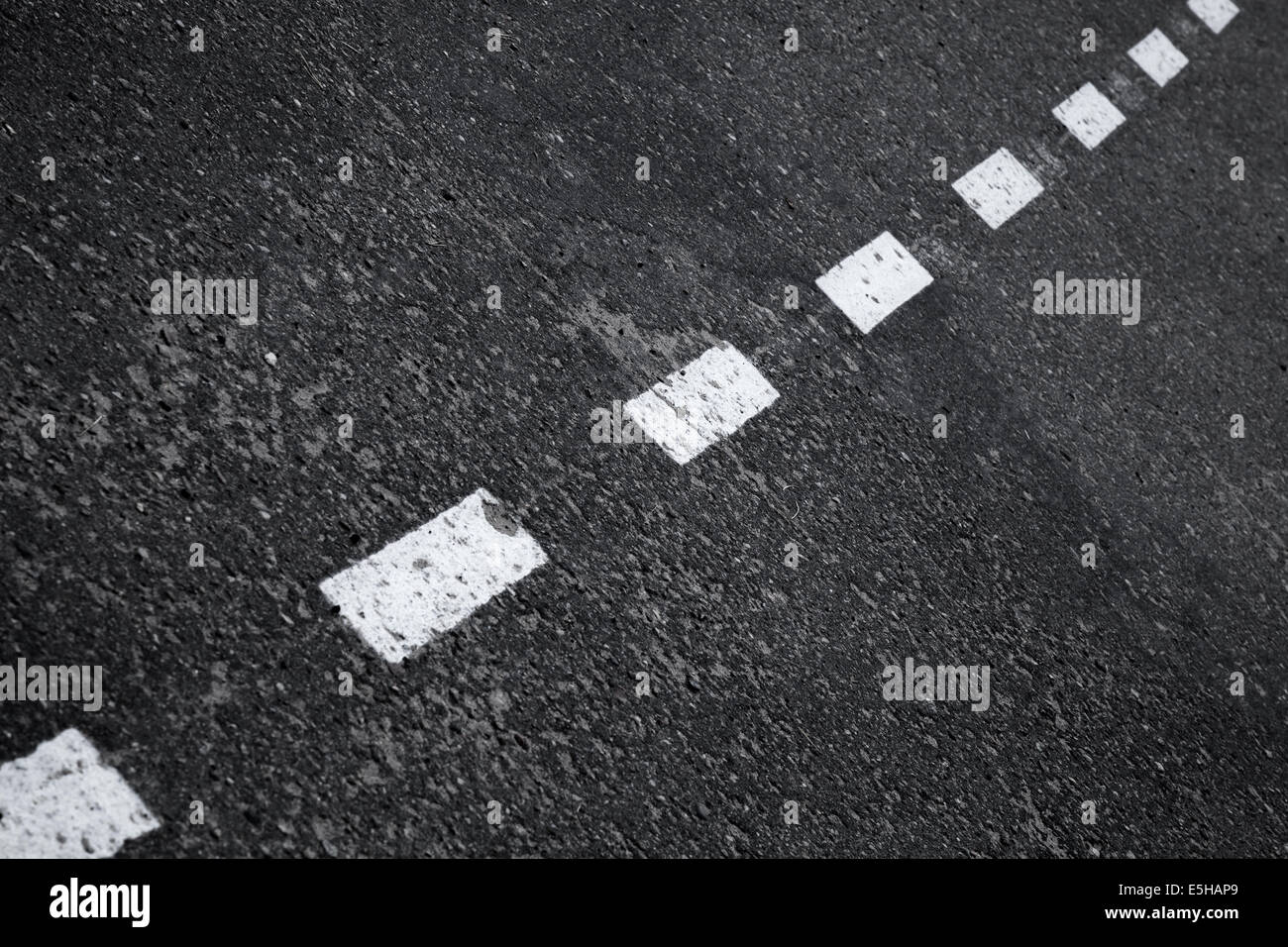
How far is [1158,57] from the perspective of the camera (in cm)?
648

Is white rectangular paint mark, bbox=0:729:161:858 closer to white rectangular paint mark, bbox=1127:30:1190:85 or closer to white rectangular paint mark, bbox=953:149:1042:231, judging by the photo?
white rectangular paint mark, bbox=953:149:1042:231

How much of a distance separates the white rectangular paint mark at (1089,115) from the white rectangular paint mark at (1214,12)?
5.56 ft

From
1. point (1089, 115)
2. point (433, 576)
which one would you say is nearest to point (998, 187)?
point (1089, 115)

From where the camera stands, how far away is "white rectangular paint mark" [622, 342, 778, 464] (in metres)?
3.74

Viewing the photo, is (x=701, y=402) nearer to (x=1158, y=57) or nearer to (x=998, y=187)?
(x=998, y=187)

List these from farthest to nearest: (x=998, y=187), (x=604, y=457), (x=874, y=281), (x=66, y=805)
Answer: (x=998, y=187) < (x=874, y=281) < (x=604, y=457) < (x=66, y=805)

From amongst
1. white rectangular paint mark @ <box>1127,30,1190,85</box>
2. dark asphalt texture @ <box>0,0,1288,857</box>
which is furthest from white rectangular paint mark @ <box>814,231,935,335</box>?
white rectangular paint mark @ <box>1127,30,1190,85</box>

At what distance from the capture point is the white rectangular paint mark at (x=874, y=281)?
175 inches

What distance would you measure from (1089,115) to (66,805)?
18.7ft

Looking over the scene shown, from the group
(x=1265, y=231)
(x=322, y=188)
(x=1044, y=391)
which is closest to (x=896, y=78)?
(x=1044, y=391)

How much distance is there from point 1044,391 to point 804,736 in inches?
82.6

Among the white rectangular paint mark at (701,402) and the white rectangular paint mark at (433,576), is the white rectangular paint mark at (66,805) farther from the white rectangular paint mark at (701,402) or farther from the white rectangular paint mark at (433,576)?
the white rectangular paint mark at (701,402)

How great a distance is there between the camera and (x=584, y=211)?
13.8 ft

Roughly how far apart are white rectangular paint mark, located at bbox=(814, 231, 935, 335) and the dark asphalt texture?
0.29ft
